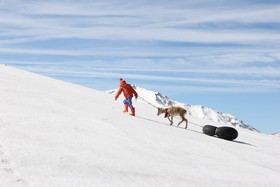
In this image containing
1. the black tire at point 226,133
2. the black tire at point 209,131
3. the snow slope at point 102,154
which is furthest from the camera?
the black tire at point 209,131

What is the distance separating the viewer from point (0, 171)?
693cm

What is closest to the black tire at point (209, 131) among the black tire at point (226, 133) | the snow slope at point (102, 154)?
the black tire at point (226, 133)

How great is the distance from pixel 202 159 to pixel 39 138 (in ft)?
14.2

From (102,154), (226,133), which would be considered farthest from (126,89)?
(102,154)

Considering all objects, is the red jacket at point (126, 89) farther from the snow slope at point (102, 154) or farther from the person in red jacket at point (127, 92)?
the snow slope at point (102, 154)

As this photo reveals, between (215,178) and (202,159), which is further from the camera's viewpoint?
(202,159)

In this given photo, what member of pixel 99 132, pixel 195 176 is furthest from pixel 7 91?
pixel 195 176

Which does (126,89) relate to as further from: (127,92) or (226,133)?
(226,133)

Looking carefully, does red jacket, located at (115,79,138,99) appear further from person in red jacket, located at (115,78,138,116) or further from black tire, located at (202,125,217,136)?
black tire, located at (202,125,217,136)

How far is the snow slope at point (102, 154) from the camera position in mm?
7512

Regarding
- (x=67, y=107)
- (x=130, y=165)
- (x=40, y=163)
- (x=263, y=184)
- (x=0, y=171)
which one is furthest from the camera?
(x=67, y=107)

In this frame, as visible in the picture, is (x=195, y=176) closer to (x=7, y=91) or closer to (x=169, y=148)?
(x=169, y=148)

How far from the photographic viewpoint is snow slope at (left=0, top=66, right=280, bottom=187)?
7.51 meters

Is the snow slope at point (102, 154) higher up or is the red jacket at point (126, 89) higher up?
the red jacket at point (126, 89)
